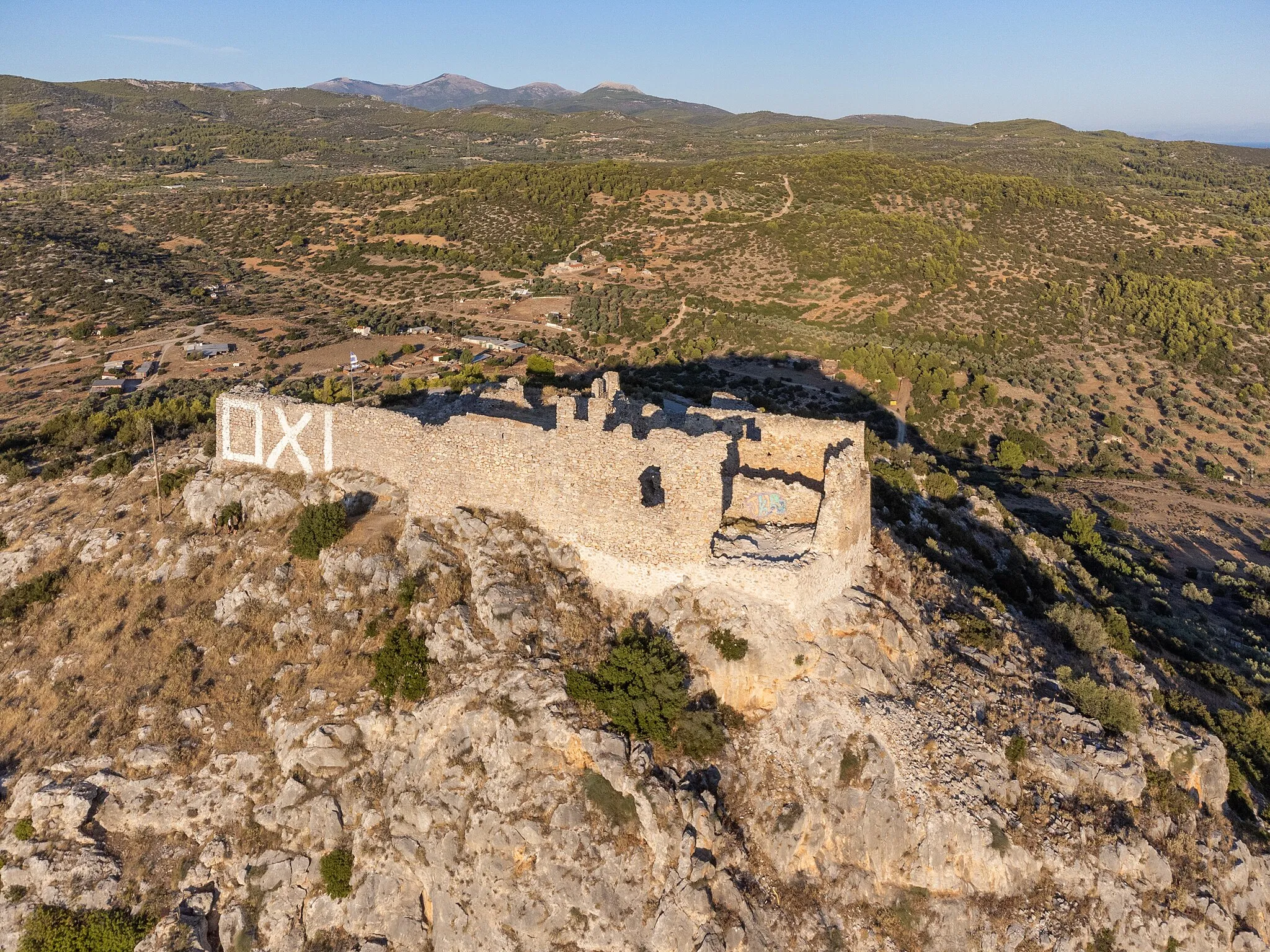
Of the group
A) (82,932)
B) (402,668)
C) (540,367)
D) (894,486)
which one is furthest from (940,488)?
(82,932)

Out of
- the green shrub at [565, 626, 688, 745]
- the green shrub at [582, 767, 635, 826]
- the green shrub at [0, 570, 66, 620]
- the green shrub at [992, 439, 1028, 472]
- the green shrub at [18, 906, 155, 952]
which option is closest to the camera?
the green shrub at [18, 906, 155, 952]

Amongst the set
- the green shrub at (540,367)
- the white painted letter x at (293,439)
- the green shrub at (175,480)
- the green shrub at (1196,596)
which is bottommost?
the green shrub at (1196,596)

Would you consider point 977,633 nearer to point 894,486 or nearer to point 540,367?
point 894,486

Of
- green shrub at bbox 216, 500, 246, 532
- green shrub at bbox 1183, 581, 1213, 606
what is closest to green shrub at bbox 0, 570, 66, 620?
green shrub at bbox 216, 500, 246, 532

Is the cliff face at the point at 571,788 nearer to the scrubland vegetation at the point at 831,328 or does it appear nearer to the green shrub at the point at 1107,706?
the green shrub at the point at 1107,706

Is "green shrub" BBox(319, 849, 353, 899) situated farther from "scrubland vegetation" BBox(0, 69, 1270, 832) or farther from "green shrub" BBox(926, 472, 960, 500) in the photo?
"green shrub" BBox(926, 472, 960, 500)

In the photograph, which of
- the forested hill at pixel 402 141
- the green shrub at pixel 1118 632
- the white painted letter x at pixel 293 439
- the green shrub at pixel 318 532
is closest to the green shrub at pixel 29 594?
the white painted letter x at pixel 293 439
